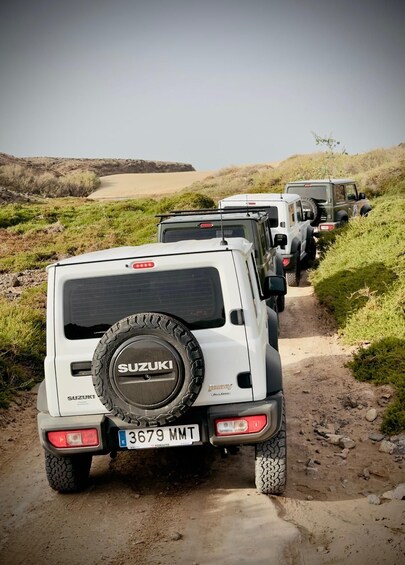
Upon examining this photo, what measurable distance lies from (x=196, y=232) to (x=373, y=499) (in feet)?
16.3

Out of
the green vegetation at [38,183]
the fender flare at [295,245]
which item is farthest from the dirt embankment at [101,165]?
the fender flare at [295,245]

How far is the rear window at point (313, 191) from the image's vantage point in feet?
59.7

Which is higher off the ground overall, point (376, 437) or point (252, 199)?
point (252, 199)

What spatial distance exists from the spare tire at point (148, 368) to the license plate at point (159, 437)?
0.29 m

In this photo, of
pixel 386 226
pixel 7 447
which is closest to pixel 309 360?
pixel 7 447

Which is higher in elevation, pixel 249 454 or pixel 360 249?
pixel 360 249

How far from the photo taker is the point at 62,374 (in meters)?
4.82

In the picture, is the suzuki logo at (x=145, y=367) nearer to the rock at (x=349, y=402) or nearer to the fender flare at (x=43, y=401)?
the fender flare at (x=43, y=401)

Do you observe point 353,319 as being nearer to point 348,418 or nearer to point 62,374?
point 348,418

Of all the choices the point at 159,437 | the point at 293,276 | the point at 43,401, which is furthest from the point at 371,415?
the point at 293,276

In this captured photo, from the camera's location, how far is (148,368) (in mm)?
4492

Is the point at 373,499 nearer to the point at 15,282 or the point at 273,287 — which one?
the point at 273,287

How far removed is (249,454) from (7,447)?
2575 millimetres

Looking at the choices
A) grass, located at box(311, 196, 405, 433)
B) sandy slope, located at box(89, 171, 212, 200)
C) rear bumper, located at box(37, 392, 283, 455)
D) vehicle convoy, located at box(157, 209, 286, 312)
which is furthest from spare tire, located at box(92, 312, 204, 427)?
sandy slope, located at box(89, 171, 212, 200)
